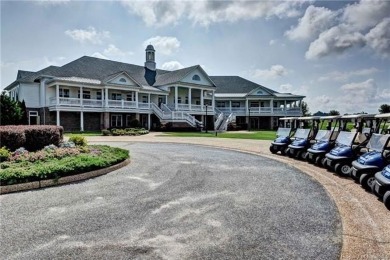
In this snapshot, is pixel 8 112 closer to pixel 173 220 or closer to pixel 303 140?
pixel 303 140

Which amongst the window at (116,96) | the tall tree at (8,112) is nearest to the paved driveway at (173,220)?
the tall tree at (8,112)

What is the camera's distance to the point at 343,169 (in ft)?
28.7

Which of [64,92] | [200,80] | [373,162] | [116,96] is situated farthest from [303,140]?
[200,80]

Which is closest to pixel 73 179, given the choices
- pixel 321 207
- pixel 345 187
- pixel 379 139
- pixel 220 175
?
pixel 220 175

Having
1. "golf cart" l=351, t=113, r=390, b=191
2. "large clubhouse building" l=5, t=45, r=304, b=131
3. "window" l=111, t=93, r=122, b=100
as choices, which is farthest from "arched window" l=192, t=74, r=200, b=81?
"golf cart" l=351, t=113, r=390, b=191

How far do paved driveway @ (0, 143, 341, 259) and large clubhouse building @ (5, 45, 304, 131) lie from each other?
85.6 ft

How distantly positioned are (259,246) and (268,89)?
47.3 metres

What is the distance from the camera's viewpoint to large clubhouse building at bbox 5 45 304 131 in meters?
32.5

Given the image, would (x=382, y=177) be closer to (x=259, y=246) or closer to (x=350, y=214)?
(x=350, y=214)

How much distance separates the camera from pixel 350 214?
5.50 metres

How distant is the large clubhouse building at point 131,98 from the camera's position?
3250 centimetres

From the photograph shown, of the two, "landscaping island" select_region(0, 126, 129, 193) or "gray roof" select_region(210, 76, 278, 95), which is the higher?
"gray roof" select_region(210, 76, 278, 95)

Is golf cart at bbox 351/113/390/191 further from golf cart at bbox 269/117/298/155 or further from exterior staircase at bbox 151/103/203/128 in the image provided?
exterior staircase at bbox 151/103/203/128

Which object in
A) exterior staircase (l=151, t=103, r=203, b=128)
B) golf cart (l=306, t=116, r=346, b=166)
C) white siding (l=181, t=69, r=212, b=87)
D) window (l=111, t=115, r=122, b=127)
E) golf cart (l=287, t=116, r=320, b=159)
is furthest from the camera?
white siding (l=181, t=69, r=212, b=87)
